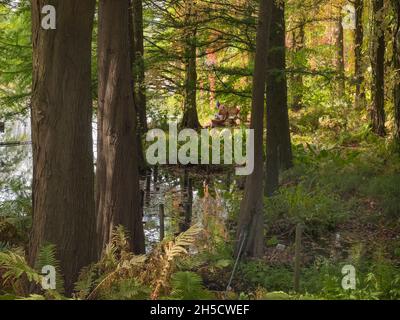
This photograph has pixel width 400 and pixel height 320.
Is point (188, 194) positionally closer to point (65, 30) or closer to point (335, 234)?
point (335, 234)

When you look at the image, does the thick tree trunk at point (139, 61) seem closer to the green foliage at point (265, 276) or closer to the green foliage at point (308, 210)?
the green foliage at point (308, 210)

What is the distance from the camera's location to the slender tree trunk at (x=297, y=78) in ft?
53.9

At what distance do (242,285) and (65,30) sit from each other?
15.1 feet

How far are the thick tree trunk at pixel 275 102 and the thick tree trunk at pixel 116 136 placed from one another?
522 centimetres

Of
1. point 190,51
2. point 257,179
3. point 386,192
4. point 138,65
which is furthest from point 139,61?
point 386,192

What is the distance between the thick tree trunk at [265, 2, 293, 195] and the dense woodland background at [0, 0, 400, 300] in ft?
0.12

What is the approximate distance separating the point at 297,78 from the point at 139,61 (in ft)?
14.7

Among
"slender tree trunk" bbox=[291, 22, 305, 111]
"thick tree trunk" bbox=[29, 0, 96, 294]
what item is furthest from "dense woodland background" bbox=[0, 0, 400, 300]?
"slender tree trunk" bbox=[291, 22, 305, 111]

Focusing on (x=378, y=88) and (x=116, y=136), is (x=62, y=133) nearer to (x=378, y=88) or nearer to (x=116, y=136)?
(x=116, y=136)

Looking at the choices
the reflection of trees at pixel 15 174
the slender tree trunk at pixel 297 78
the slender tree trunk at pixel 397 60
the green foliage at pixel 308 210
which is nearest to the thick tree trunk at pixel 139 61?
the reflection of trees at pixel 15 174

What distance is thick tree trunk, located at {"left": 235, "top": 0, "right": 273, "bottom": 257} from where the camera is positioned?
9.91 metres

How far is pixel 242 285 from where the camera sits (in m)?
8.50

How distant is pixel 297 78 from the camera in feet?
54.4

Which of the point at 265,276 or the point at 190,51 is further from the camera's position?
the point at 190,51
